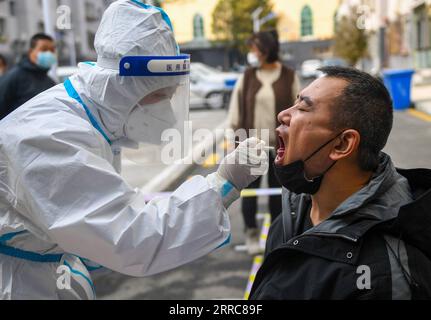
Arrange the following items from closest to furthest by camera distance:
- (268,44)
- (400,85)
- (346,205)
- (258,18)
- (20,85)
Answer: (346,205)
(268,44)
(20,85)
(400,85)
(258,18)

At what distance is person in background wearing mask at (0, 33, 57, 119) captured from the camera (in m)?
5.41

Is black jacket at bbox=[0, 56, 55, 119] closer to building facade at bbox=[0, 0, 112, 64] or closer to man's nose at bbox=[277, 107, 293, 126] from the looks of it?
building facade at bbox=[0, 0, 112, 64]

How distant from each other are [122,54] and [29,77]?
3.89m

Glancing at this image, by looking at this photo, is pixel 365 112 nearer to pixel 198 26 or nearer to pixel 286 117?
pixel 286 117

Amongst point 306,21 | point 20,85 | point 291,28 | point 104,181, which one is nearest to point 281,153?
point 104,181

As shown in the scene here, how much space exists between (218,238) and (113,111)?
63cm

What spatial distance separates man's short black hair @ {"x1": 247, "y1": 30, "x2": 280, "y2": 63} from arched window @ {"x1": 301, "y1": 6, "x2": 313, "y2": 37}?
152 ft

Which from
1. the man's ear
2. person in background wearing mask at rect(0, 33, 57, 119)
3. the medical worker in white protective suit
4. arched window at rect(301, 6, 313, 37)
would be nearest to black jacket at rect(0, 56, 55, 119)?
Answer: person in background wearing mask at rect(0, 33, 57, 119)

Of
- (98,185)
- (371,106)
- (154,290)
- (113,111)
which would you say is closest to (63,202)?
(98,185)

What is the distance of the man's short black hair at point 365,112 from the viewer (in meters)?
1.78

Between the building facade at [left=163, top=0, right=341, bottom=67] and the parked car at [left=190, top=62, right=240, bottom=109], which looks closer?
the parked car at [left=190, top=62, right=240, bottom=109]

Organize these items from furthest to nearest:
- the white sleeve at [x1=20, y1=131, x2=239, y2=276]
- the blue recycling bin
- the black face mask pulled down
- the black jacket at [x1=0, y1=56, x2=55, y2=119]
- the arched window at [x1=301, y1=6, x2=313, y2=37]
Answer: the arched window at [x1=301, y1=6, x2=313, y2=37] → the blue recycling bin → the black jacket at [x1=0, y1=56, x2=55, y2=119] → the black face mask pulled down → the white sleeve at [x1=20, y1=131, x2=239, y2=276]

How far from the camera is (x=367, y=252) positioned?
163 cm
